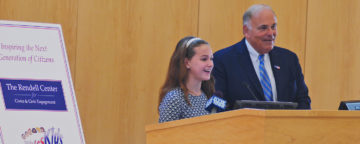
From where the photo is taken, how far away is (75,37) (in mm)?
4391

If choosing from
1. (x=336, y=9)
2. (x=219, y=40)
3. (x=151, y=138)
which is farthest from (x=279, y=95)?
(x=336, y=9)

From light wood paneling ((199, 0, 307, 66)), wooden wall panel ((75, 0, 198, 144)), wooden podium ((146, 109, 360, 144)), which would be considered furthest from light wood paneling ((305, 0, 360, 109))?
wooden podium ((146, 109, 360, 144))

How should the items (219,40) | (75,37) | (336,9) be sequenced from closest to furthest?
(75,37) → (219,40) → (336,9)

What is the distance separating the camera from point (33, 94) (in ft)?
9.52

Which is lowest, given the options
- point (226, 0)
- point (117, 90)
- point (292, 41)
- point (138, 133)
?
point (138, 133)

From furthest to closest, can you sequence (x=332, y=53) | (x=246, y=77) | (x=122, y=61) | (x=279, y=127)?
(x=332, y=53) → (x=122, y=61) → (x=246, y=77) → (x=279, y=127)

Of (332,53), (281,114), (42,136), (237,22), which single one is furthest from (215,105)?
(332,53)

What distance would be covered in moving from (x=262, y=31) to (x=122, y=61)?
138 cm

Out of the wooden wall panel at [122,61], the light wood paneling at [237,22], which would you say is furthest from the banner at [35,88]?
the light wood paneling at [237,22]

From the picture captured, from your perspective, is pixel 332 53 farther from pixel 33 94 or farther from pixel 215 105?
pixel 33 94

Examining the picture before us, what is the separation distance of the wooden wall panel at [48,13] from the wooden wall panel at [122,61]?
56 mm

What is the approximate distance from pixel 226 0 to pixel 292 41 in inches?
28.5

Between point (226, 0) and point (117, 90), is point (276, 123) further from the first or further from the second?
point (226, 0)

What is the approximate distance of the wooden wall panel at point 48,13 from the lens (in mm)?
4207
